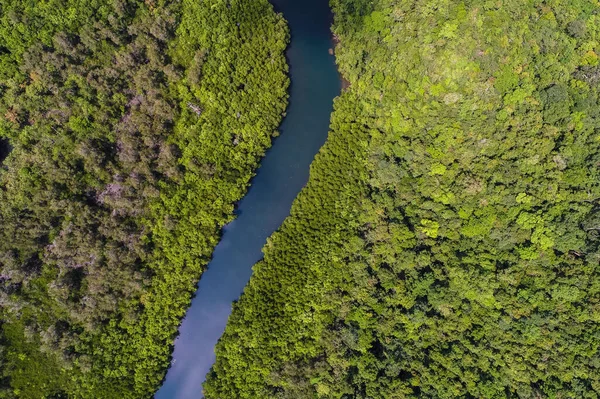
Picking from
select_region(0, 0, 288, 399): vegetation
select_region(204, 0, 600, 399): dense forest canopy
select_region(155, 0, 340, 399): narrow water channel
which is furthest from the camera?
select_region(155, 0, 340, 399): narrow water channel

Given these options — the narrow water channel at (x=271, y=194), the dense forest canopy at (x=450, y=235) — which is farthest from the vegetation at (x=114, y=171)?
the dense forest canopy at (x=450, y=235)

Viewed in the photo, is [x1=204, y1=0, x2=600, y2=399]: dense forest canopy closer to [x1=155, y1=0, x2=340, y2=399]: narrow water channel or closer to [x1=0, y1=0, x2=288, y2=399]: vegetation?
[x1=155, y1=0, x2=340, y2=399]: narrow water channel

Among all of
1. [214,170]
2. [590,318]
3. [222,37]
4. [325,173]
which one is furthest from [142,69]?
[590,318]

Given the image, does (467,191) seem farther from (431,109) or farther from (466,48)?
(466,48)

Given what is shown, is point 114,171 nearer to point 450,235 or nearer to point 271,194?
point 271,194

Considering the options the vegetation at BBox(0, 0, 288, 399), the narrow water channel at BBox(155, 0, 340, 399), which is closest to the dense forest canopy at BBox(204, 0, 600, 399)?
the narrow water channel at BBox(155, 0, 340, 399)

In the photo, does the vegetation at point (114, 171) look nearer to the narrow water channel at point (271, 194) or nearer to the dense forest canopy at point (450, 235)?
the narrow water channel at point (271, 194)

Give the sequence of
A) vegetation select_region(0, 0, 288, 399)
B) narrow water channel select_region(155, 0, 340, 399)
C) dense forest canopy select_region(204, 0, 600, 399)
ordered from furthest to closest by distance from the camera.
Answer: narrow water channel select_region(155, 0, 340, 399), vegetation select_region(0, 0, 288, 399), dense forest canopy select_region(204, 0, 600, 399)
